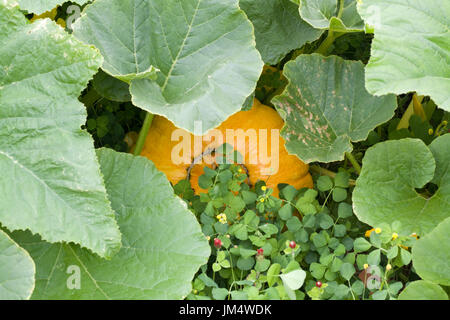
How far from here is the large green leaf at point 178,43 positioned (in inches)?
53.4

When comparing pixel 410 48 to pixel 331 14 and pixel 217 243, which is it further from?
pixel 217 243

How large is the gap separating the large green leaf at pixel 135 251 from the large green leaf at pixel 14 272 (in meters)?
0.14

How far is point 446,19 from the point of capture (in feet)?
4.15

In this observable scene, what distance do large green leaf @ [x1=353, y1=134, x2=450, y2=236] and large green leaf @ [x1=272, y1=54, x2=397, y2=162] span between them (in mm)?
129

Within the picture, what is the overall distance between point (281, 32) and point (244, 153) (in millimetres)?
379

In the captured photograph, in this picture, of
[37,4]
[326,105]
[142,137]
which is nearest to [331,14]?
[326,105]

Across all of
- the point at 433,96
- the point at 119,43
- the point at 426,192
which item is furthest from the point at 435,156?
the point at 119,43

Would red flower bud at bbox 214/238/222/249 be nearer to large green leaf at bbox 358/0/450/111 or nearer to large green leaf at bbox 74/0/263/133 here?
large green leaf at bbox 74/0/263/133

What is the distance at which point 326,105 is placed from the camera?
1598 millimetres

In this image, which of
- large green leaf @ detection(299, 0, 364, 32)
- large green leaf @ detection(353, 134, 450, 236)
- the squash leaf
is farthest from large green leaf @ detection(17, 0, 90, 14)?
large green leaf @ detection(353, 134, 450, 236)

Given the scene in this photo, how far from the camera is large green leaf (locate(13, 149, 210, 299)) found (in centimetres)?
119

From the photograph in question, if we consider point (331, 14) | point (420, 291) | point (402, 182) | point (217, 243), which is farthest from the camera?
point (331, 14)

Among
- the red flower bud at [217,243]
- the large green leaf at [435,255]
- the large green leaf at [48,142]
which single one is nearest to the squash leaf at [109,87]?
the large green leaf at [48,142]

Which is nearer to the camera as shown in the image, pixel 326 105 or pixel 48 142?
pixel 48 142
